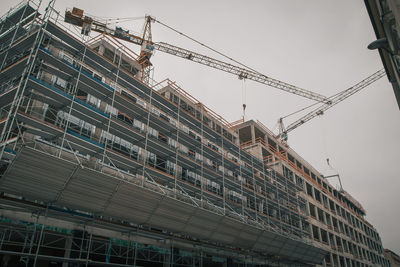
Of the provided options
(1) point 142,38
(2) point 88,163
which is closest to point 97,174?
(2) point 88,163

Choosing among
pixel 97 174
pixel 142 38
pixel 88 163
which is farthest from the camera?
pixel 142 38

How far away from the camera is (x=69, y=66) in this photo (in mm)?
19500

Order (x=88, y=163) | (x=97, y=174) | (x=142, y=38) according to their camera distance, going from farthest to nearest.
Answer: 1. (x=142, y=38)
2. (x=88, y=163)
3. (x=97, y=174)

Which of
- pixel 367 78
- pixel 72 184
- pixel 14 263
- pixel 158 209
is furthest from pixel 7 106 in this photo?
pixel 367 78

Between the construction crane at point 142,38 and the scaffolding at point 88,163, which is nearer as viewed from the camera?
the scaffolding at point 88,163

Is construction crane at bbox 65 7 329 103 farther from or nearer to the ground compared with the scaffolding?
farther from the ground

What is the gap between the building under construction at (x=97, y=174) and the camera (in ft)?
51.5

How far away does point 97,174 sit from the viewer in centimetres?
1636

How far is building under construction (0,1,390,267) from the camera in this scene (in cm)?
1571

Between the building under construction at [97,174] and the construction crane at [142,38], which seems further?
the construction crane at [142,38]

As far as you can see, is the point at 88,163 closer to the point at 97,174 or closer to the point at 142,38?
the point at 97,174

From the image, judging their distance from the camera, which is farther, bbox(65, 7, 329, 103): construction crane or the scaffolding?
bbox(65, 7, 329, 103): construction crane

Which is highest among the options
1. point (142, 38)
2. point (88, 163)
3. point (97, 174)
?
point (142, 38)

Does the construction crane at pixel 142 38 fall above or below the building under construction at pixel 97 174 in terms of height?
above
